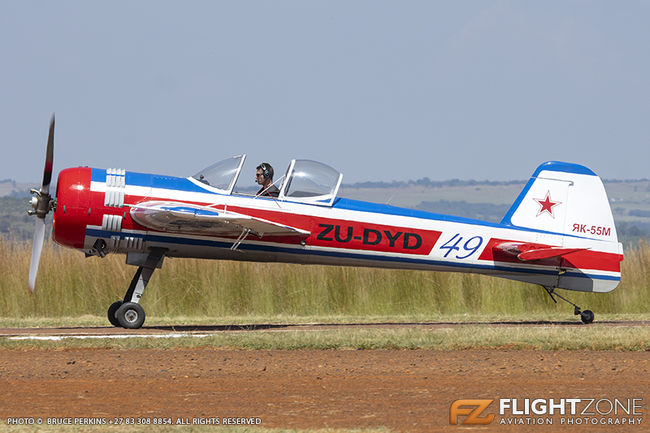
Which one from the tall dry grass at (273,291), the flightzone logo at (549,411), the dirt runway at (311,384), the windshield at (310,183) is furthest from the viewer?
the tall dry grass at (273,291)

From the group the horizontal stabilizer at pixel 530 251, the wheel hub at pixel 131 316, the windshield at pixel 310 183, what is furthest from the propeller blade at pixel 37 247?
the horizontal stabilizer at pixel 530 251

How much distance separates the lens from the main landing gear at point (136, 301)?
40.5 ft

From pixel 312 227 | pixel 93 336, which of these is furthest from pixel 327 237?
pixel 93 336

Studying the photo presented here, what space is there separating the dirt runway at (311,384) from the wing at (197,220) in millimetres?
2482

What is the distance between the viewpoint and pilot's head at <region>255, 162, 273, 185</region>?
1302cm

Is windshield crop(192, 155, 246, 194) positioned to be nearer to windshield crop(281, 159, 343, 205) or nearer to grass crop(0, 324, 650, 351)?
windshield crop(281, 159, 343, 205)

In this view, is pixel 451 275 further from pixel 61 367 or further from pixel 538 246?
pixel 61 367

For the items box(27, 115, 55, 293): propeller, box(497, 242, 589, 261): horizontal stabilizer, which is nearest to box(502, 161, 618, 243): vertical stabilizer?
box(497, 242, 589, 261): horizontal stabilizer

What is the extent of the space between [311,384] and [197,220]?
4.62 metres

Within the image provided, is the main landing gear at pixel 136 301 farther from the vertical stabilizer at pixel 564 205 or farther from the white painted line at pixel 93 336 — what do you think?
the vertical stabilizer at pixel 564 205

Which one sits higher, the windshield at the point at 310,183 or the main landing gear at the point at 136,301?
the windshield at the point at 310,183

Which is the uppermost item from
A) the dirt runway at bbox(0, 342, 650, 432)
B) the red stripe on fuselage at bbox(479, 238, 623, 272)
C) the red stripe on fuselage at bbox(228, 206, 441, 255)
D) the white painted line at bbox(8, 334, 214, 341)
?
the red stripe on fuselage at bbox(228, 206, 441, 255)

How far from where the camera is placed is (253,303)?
680 inches

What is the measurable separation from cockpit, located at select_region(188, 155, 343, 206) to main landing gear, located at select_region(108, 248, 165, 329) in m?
1.21
